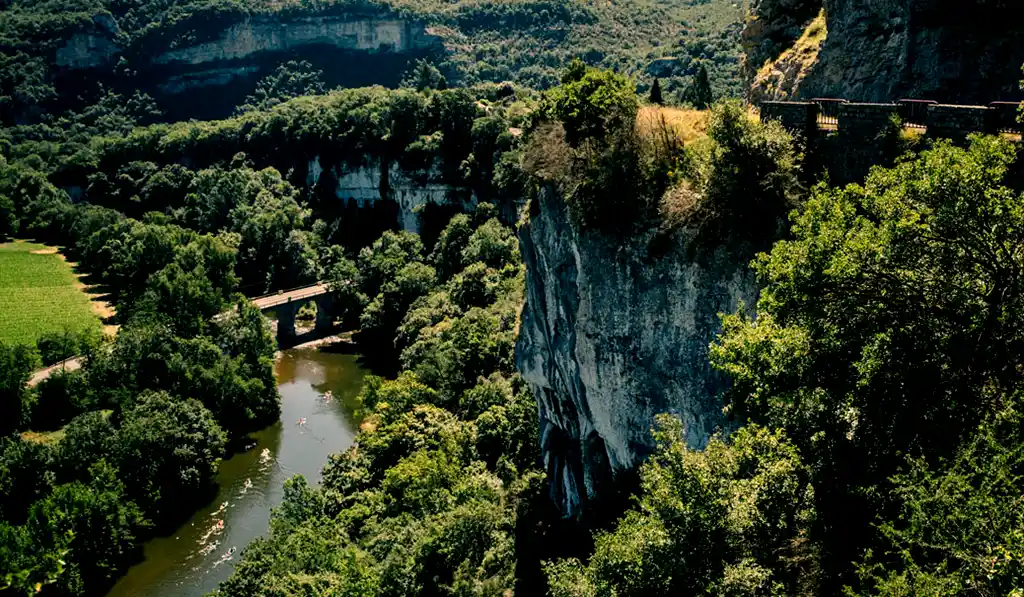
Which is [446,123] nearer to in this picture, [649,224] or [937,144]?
[649,224]

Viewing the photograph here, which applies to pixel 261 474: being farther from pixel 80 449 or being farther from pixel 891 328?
pixel 891 328

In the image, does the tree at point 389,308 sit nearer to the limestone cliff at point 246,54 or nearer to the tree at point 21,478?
the tree at point 21,478

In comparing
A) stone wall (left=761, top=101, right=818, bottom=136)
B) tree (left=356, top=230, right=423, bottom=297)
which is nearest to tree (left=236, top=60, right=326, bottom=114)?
tree (left=356, top=230, right=423, bottom=297)

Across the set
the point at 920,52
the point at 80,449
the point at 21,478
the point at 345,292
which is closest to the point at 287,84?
the point at 345,292

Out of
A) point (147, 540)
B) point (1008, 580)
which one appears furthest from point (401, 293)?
point (1008, 580)

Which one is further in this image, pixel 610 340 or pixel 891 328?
pixel 610 340

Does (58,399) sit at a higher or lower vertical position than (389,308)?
lower

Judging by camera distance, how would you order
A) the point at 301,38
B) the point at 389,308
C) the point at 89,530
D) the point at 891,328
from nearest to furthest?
the point at 891,328, the point at 89,530, the point at 389,308, the point at 301,38
